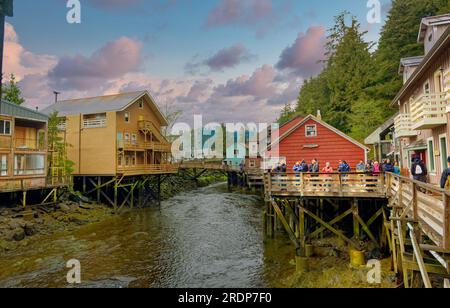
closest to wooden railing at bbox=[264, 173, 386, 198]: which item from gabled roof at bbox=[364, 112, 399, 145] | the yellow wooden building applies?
gabled roof at bbox=[364, 112, 399, 145]

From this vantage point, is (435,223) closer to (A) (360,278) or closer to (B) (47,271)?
(A) (360,278)

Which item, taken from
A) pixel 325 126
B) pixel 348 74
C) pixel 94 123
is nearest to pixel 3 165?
pixel 94 123

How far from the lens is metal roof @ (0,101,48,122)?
758 inches

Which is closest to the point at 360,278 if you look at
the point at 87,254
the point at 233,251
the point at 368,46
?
the point at 233,251

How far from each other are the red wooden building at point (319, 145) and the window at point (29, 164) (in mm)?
18694

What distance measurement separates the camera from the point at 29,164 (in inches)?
819

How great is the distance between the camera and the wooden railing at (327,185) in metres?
12.5

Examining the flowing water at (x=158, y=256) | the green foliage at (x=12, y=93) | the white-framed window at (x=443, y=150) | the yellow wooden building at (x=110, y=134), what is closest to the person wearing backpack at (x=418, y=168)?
the white-framed window at (x=443, y=150)

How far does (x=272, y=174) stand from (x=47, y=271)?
11.0 meters

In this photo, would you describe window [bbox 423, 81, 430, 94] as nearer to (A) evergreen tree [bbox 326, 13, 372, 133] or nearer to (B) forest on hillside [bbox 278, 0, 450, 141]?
(B) forest on hillside [bbox 278, 0, 450, 141]

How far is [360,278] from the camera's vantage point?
32.1ft

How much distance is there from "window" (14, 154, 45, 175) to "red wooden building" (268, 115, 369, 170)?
18694 mm

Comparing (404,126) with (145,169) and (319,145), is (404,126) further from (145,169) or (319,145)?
(145,169)

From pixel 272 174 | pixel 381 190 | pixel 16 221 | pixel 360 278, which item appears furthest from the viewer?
pixel 16 221
